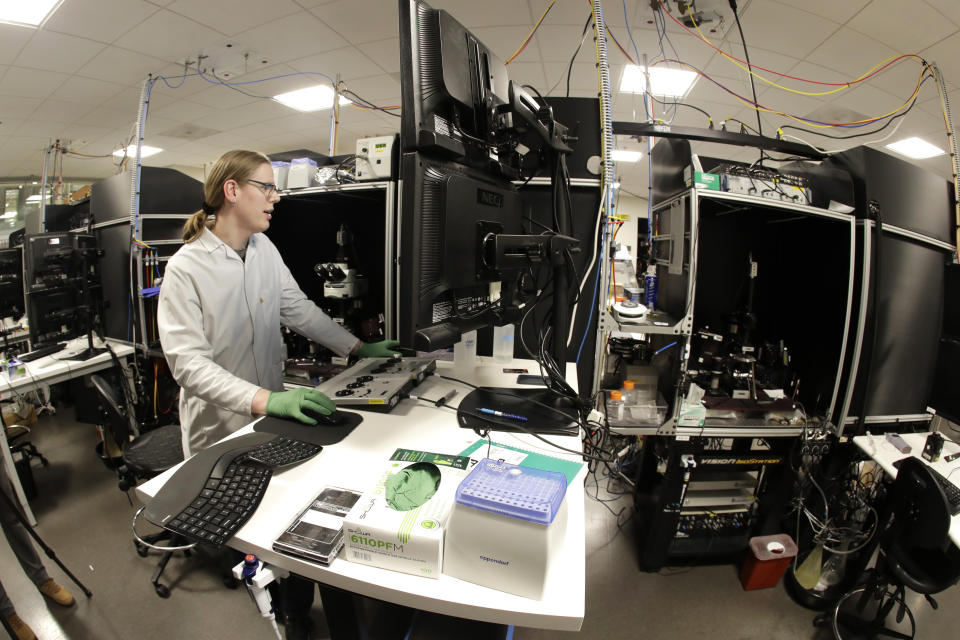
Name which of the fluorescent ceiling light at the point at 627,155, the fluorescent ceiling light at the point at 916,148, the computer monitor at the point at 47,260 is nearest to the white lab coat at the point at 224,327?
the computer monitor at the point at 47,260

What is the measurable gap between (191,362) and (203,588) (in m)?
1.23

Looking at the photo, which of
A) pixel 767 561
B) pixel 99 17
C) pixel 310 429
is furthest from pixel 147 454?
pixel 99 17

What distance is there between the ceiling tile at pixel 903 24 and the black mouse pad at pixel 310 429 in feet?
12.0

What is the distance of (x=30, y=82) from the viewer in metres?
3.41

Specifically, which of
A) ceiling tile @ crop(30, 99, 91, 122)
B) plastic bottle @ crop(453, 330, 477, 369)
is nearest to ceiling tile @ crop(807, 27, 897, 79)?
plastic bottle @ crop(453, 330, 477, 369)

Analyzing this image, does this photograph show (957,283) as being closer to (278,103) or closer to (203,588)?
(203,588)

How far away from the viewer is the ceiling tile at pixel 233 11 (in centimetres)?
241

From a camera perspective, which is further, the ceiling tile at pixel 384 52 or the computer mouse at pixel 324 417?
the ceiling tile at pixel 384 52

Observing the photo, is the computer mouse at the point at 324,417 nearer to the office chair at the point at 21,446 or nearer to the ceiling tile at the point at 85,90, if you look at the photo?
the office chair at the point at 21,446

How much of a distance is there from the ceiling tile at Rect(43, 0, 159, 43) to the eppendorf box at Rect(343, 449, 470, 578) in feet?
12.0

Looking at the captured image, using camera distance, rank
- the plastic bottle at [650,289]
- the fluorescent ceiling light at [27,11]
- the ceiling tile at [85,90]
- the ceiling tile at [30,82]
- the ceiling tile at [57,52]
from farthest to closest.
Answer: the ceiling tile at [85,90] → the ceiling tile at [30,82] → the ceiling tile at [57,52] → the fluorescent ceiling light at [27,11] → the plastic bottle at [650,289]

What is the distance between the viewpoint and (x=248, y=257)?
1.44 metres

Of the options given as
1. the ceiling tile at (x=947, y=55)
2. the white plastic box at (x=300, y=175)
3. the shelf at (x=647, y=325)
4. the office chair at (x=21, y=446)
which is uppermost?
the ceiling tile at (x=947, y=55)

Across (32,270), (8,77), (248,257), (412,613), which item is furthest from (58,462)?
(8,77)
